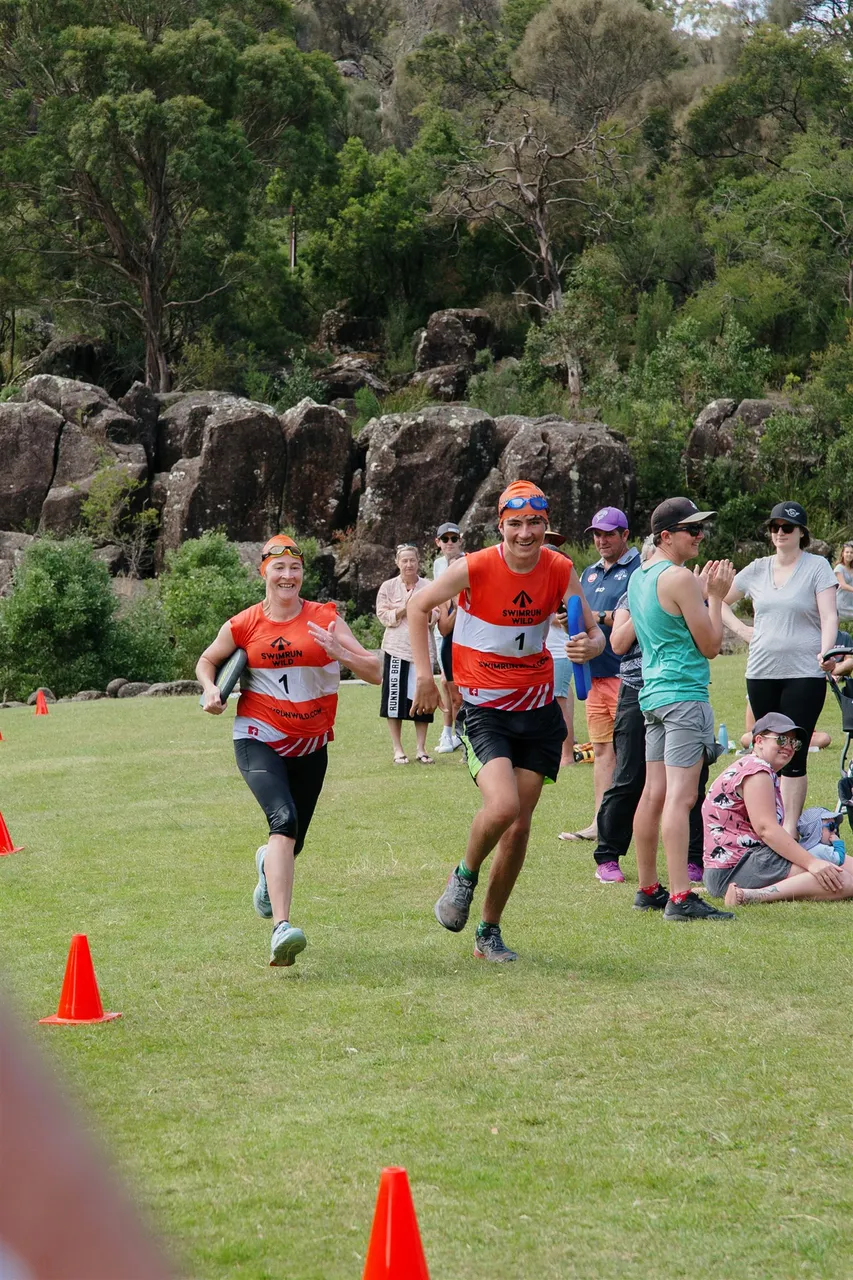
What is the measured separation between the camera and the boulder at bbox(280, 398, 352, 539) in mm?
39125

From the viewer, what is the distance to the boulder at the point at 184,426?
4031 centimetres

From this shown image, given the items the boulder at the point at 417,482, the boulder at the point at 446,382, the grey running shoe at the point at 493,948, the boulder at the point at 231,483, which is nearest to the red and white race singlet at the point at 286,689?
the grey running shoe at the point at 493,948

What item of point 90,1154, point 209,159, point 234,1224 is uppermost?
point 209,159

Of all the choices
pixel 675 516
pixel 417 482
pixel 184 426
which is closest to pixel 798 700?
pixel 675 516

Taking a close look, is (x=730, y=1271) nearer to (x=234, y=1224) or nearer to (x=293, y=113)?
(x=234, y=1224)

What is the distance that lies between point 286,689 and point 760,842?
302 cm

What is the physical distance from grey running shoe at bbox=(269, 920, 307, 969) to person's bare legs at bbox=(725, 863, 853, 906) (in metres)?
2.78

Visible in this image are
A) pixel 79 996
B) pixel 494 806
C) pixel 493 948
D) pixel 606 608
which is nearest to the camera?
Result: pixel 79 996

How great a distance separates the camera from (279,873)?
674 cm

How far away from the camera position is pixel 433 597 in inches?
270

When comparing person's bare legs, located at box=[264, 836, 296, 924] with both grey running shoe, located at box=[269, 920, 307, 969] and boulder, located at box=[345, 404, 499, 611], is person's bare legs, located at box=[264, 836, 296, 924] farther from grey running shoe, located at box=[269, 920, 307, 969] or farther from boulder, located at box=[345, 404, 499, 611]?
boulder, located at box=[345, 404, 499, 611]

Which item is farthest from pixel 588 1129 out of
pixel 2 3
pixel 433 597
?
pixel 2 3

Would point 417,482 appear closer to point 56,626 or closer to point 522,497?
point 56,626

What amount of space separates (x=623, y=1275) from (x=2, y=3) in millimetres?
45727
